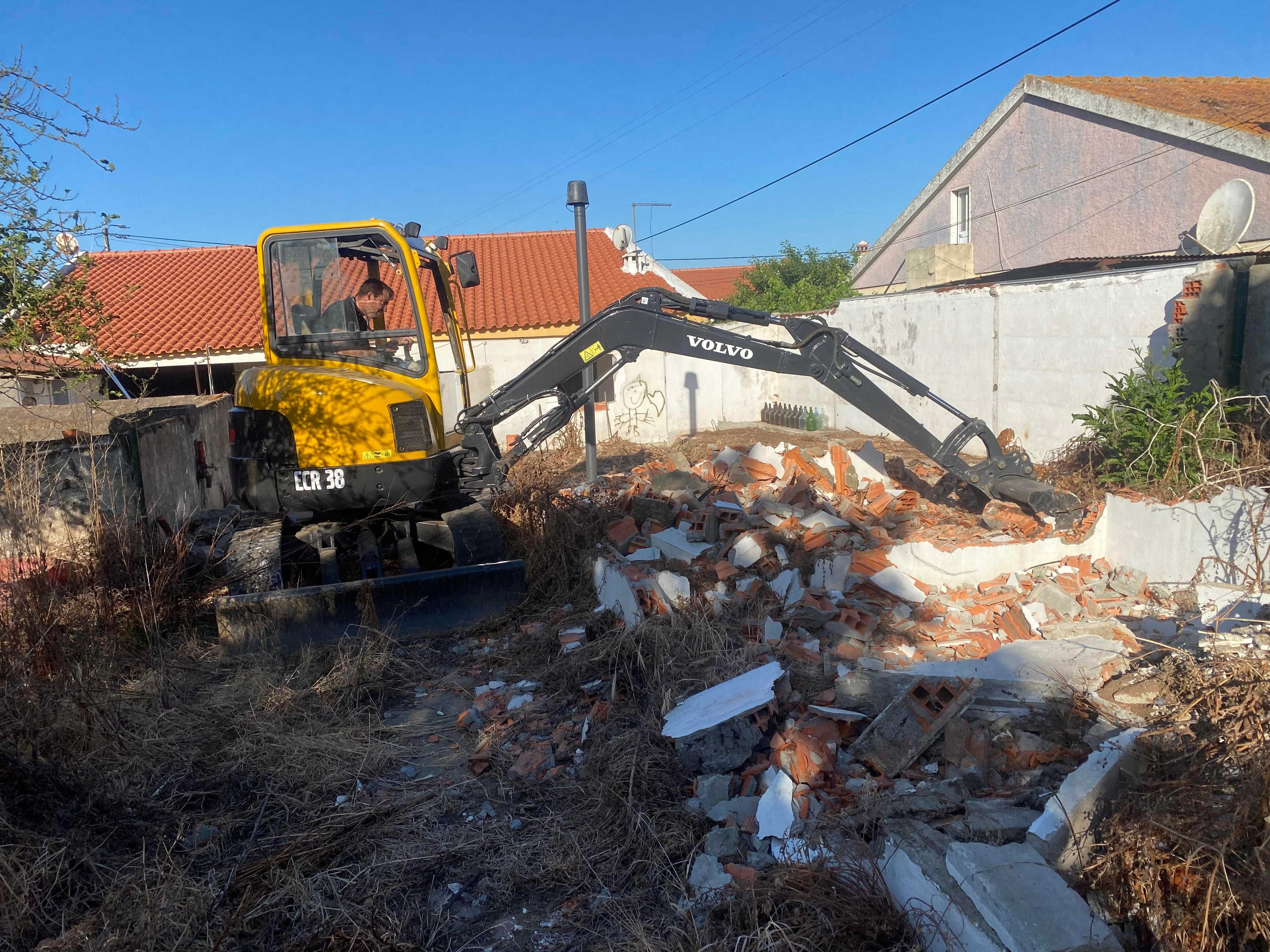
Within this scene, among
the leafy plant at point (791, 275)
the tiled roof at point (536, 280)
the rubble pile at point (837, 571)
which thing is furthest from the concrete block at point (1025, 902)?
the leafy plant at point (791, 275)

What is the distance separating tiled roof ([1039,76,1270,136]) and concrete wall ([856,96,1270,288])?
52 cm

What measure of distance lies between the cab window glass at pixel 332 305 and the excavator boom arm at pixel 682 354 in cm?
79

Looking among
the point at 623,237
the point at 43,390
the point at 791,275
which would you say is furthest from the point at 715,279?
the point at 43,390

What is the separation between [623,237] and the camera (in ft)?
70.5

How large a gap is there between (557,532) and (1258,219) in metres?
12.4

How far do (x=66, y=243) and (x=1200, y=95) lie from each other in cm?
1872

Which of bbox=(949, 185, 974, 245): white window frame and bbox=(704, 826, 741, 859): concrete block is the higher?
bbox=(949, 185, 974, 245): white window frame

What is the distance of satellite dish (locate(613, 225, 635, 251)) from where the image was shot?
843 inches

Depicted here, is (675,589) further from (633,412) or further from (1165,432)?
(633,412)

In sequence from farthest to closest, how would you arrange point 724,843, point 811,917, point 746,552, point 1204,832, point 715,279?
point 715,279, point 746,552, point 724,843, point 811,917, point 1204,832

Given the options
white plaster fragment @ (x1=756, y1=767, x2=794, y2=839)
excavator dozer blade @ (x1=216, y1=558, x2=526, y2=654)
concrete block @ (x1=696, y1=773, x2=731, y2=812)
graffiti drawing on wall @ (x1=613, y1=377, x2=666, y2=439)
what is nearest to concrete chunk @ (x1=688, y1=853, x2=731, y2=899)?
white plaster fragment @ (x1=756, y1=767, x2=794, y2=839)

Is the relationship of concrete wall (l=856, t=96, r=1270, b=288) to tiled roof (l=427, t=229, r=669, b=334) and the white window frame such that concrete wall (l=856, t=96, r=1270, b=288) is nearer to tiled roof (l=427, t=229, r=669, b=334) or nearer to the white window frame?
the white window frame

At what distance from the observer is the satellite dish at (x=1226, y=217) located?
895cm

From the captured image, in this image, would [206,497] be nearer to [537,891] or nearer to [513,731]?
[513,731]
